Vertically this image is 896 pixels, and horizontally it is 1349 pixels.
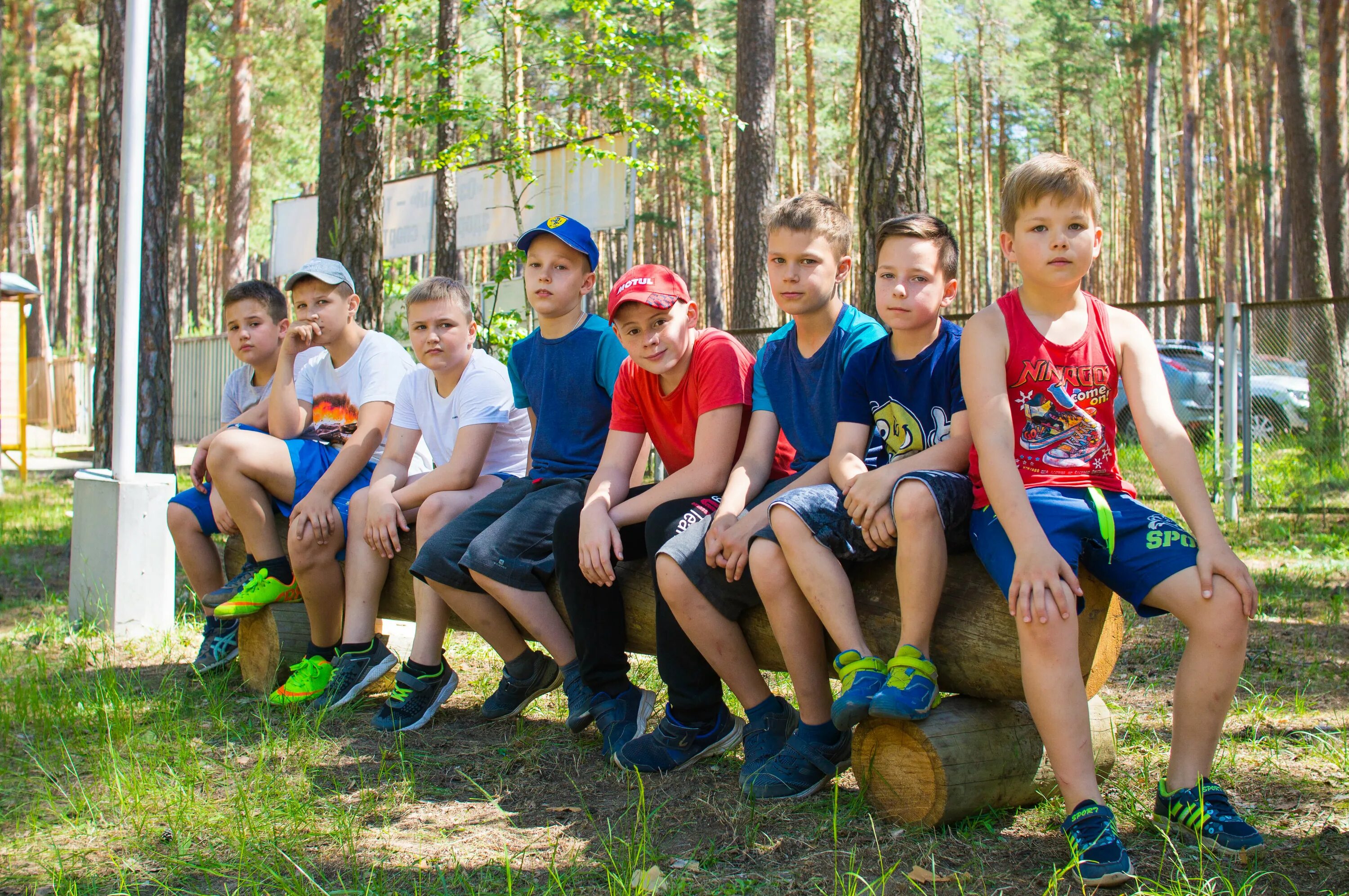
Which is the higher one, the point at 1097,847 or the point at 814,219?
the point at 814,219

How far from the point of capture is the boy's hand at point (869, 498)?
Answer: 2.70m

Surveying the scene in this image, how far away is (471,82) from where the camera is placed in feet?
95.7

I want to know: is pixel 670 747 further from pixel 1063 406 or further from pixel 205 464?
pixel 205 464

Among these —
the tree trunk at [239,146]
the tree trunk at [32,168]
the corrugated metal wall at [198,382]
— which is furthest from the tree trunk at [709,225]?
the tree trunk at [32,168]

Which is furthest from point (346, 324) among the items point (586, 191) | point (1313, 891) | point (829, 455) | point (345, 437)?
point (586, 191)

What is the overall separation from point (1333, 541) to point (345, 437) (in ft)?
20.1

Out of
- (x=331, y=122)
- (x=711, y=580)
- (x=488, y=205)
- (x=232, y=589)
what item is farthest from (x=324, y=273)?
(x=331, y=122)

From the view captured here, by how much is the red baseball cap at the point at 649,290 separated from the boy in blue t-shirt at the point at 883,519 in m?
0.61

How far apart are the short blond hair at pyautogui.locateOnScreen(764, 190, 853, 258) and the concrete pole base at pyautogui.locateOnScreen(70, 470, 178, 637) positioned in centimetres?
348

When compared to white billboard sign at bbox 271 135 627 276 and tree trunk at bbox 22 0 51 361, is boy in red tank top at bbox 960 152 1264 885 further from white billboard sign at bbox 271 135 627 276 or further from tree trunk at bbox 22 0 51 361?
tree trunk at bbox 22 0 51 361

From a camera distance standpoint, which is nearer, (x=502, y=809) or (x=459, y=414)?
(x=502, y=809)

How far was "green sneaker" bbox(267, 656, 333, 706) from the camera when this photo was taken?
399 cm

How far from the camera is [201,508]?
4551 mm

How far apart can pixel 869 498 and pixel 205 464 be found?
3030 millimetres
